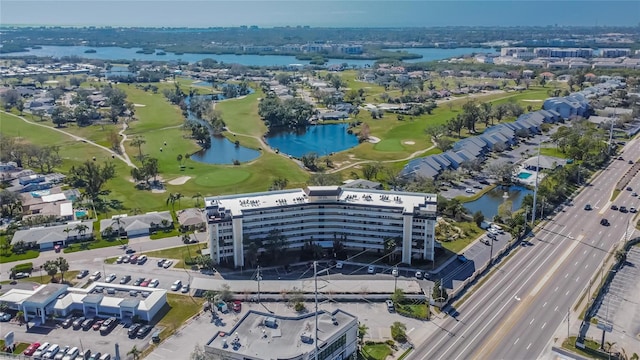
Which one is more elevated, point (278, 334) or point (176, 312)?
point (278, 334)

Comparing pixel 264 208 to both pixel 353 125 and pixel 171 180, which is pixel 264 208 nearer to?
pixel 171 180

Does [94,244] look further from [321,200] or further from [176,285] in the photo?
[321,200]

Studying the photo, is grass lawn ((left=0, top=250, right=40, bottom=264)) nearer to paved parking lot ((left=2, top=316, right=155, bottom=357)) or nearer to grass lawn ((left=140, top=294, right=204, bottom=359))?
paved parking lot ((left=2, top=316, right=155, bottom=357))

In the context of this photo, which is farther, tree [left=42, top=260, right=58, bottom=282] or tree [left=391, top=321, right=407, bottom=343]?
tree [left=42, top=260, right=58, bottom=282]

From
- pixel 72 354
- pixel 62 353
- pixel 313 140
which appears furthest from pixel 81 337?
pixel 313 140

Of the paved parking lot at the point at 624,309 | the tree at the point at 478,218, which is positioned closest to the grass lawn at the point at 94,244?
the tree at the point at 478,218

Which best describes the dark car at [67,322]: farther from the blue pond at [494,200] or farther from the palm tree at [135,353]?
the blue pond at [494,200]

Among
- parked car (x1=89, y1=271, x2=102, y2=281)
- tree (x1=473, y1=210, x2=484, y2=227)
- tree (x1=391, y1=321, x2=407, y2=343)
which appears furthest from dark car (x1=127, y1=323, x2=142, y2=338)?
tree (x1=473, y1=210, x2=484, y2=227)
